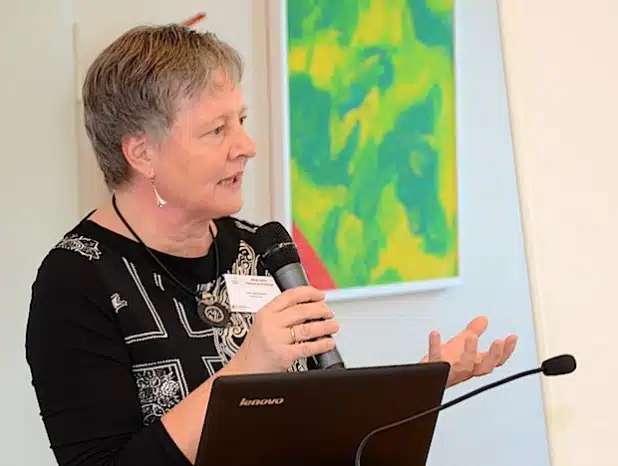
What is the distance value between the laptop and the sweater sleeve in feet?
0.89

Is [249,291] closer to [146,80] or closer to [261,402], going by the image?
[146,80]

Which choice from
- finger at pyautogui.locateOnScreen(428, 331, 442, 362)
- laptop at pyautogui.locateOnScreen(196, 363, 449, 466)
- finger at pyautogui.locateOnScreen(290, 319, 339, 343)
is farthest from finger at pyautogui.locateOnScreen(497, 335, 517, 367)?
finger at pyautogui.locateOnScreen(290, 319, 339, 343)

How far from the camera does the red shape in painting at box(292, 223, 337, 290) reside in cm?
251

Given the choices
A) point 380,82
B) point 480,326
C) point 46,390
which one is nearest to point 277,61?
point 380,82

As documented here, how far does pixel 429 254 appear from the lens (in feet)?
9.54

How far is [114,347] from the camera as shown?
60.0 inches

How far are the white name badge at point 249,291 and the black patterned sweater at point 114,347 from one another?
0.03m

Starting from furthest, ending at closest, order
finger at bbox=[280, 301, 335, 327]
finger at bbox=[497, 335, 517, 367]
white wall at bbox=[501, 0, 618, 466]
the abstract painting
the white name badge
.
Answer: the abstract painting → the white name badge → finger at bbox=[497, 335, 517, 367] → finger at bbox=[280, 301, 335, 327] → white wall at bbox=[501, 0, 618, 466]

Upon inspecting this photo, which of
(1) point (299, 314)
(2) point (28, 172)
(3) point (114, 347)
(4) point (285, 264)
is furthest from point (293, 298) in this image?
(2) point (28, 172)

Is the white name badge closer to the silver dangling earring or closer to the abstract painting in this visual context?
the silver dangling earring

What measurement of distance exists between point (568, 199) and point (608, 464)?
0.34 m

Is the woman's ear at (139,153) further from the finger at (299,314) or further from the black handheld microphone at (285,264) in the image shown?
the finger at (299,314)

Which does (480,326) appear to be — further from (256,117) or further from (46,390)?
(256,117)

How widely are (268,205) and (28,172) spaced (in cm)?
73
